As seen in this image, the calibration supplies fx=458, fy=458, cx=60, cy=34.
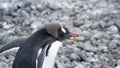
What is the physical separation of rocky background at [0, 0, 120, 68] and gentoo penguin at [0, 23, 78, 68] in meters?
0.47

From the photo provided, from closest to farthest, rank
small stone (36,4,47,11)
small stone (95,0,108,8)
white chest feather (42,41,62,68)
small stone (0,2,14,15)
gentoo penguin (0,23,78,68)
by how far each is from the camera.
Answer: gentoo penguin (0,23,78,68) < white chest feather (42,41,62,68) < small stone (0,2,14,15) < small stone (36,4,47,11) < small stone (95,0,108,8)

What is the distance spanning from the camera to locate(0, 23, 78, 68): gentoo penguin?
363 cm

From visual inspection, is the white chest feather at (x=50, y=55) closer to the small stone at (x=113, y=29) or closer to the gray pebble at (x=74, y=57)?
the gray pebble at (x=74, y=57)

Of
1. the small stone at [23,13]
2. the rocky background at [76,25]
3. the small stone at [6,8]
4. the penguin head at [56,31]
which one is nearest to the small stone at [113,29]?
the rocky background at [76,25]

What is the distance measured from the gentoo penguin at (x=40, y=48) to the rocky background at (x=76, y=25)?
0.47 meters

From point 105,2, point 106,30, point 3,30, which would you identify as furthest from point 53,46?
point 105,2

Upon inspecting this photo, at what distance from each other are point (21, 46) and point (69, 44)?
4.94ft

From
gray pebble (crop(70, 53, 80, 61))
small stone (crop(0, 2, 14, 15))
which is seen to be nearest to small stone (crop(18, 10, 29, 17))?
small stone (crop(0, 2, 14, 15))

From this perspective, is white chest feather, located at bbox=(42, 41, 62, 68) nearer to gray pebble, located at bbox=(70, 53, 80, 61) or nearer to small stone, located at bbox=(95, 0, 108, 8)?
gray pebble, located at bbox=(70, 53, 80, 61)

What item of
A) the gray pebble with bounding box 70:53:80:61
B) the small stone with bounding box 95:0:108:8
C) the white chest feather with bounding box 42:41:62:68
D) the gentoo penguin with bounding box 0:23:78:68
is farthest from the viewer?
the small stone with bounding box 95:0:108:8

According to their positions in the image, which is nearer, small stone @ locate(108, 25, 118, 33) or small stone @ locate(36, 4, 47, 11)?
small stone @ locate(108, 25, 118, 33)

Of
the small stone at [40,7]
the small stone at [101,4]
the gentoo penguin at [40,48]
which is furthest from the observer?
the small stone at [101,4]

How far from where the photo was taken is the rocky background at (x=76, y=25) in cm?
473

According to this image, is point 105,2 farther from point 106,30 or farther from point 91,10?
point 106,30
